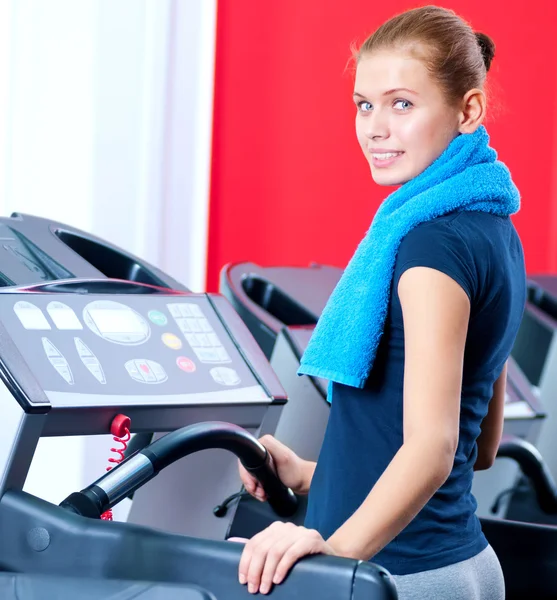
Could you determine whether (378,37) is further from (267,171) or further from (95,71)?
(267,171)

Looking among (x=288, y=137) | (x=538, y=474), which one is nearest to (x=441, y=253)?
(x=538, y=474)

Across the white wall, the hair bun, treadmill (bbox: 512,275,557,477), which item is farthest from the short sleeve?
treadmill (bbox: 512,275,557,477)

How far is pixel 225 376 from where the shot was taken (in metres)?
1.41

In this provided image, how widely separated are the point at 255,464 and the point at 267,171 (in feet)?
6.73

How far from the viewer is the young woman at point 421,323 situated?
95cm

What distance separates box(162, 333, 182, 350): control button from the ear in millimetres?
532

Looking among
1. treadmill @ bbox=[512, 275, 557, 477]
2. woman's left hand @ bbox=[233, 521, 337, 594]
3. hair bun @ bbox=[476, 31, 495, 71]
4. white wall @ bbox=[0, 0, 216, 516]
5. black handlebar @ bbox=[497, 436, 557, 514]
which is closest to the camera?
woman's left hand @ bbox=[233, 521, 337, 594]

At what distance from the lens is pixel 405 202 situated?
42.7 inches

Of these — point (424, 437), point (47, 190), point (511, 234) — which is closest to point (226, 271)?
point (47, 190)

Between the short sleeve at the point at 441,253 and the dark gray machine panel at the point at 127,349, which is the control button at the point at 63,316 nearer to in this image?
the dark gray machine panel at the point at 127,349

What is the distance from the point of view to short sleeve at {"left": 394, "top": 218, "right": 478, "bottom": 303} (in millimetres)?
968

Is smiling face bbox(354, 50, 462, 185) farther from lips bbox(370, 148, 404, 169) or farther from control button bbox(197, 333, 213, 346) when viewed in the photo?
control button bbox(197, 333, 213, 346)

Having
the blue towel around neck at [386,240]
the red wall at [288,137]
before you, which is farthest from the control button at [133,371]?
the red wall at [288,137]

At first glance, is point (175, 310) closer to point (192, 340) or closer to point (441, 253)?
point (192, 340)
